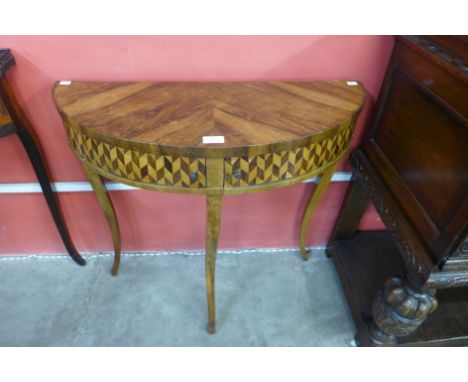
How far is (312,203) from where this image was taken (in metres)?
1.27

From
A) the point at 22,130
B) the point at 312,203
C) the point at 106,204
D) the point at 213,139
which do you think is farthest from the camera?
the point at 312,203

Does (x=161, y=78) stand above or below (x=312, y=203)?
above

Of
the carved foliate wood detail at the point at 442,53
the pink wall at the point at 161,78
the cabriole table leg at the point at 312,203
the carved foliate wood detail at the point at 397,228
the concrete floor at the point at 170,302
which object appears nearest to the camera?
the carved foliate wood detail at the point at 442,53

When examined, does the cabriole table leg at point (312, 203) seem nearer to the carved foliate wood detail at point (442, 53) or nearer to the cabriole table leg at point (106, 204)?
the carved foliate wood detail at point (442, 53)

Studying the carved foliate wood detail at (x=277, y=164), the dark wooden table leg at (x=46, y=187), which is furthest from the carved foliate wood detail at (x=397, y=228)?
the dark wooden table leg at (x=46, y=187)

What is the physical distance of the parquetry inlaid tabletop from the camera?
2.56 feet

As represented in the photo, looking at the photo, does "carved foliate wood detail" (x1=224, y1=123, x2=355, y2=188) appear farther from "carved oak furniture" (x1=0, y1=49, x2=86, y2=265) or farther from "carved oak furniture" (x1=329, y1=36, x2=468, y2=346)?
"carved oak furniture" (x1=0, y1=49, x2=86, y2=265)

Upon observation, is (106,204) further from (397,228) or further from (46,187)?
(397,228)

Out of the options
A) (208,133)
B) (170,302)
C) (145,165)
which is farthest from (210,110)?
(170,302)

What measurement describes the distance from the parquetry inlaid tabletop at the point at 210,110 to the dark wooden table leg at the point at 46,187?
0.23 m

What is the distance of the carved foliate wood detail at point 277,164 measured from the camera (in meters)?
0.80

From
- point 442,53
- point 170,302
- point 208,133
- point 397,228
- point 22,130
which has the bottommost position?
point 170,302

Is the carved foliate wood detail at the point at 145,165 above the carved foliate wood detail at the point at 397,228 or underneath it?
above

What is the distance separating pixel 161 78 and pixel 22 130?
45cm
